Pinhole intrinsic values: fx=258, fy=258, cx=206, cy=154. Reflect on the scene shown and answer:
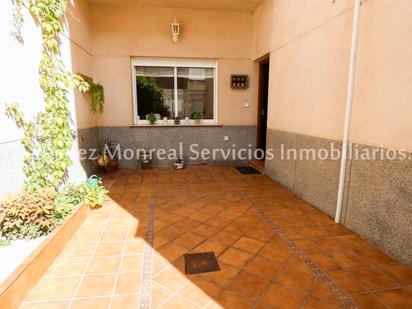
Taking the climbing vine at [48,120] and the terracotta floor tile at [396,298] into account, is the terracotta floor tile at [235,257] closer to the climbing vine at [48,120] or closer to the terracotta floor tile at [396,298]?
the terracotta floor tile at [396,298]

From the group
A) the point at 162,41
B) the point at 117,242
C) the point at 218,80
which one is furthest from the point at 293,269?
the point at 162,41

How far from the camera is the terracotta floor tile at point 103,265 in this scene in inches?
83.5

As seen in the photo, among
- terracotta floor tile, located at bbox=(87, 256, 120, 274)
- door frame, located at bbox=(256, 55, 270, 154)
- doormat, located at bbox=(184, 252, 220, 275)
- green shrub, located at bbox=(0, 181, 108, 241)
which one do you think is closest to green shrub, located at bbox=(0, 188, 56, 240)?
green shrub, located at bbox=(0, 181, 108, 241)

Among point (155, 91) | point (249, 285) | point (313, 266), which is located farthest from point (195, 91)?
point (249, 285)

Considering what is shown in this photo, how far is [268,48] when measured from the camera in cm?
500

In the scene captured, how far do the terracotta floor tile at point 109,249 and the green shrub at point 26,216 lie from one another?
53 cm

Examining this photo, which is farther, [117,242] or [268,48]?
[268,48]

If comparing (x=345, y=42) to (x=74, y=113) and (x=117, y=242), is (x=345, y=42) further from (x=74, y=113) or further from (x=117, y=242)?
(x=74, y=113)

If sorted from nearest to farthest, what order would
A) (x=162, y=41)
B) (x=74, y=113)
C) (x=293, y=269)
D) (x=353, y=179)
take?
(x=293, y=269)
(x=353, y=179)
(x=74, y=113)
(x=162, y=41)

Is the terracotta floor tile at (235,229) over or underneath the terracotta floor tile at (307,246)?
underneath

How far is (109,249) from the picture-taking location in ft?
8.00

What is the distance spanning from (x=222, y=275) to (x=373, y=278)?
1.19 meters

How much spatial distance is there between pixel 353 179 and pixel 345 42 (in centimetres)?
151

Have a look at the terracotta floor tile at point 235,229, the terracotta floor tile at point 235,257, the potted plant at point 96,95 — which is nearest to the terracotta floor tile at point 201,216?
the terracotta floor tile at point 235,229
